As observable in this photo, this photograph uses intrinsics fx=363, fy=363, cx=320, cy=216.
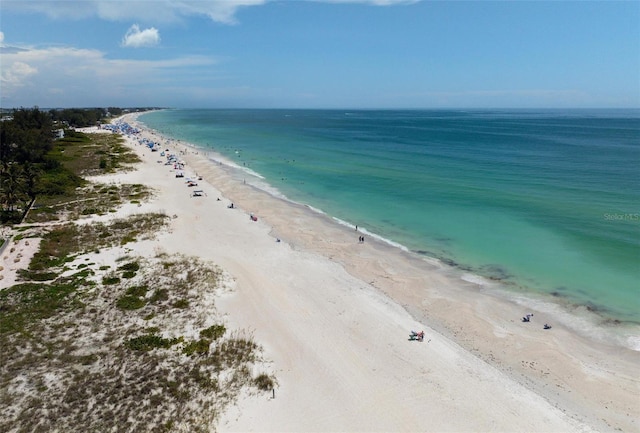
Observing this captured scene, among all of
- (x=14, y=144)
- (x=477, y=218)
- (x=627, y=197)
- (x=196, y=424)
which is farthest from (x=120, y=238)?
(x=627, y=197)

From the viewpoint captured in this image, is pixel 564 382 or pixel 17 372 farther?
pixel 564 382

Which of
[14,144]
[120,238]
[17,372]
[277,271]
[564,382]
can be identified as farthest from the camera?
[14,144]

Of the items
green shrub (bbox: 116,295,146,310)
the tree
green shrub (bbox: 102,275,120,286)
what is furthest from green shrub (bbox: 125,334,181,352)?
the tree

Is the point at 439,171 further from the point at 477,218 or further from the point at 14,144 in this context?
the point at 14,144

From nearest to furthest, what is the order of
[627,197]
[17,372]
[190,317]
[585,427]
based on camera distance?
[585,427] → [17,372] → [190,317] → [627,197]

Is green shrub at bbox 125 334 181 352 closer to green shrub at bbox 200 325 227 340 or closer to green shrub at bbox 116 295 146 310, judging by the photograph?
green shrub at bbox 200 325 227 340

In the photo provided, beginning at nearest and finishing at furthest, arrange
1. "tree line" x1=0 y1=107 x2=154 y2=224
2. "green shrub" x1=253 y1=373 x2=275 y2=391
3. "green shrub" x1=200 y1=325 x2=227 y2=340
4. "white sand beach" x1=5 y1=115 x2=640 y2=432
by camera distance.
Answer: "white sand beach" x1=5 y1=115 x2=640 y2=432
"green shrub" x1=253 y1=373 x2=275 y2=391
"green shrub" x1=200 y1=325 x2=227 y2=340
"tree line" x1=0 y1=107 x2=154 y2=224

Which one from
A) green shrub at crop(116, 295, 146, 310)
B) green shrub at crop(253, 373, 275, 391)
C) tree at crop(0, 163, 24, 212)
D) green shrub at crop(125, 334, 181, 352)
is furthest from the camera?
tree at crop(0, 163, 24, 212)

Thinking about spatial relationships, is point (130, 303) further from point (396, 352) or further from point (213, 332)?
point (396, 352)
